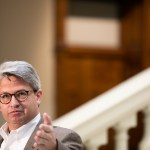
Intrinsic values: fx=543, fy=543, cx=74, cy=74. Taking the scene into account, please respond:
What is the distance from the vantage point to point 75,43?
5.24 meters

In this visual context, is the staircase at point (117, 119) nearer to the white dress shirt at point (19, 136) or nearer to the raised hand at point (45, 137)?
the white dress shirt at point (19, 136)

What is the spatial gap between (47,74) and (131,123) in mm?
3105

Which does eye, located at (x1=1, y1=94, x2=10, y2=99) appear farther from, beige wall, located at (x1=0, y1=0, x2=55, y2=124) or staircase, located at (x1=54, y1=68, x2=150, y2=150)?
beige wall, located at (x1=0, y1=0, x2=55, y2=124)

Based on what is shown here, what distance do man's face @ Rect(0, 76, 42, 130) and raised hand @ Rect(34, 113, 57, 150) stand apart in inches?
5.6

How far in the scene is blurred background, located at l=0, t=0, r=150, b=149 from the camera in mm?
4996

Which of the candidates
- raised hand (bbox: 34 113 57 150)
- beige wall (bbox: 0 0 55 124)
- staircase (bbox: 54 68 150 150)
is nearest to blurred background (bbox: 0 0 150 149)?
beige wall (bbox: 0 0 55 124)

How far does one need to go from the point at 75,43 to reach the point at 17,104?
3699 mm

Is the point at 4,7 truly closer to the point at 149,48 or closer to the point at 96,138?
the point at 149,48

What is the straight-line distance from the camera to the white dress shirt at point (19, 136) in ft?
5.38

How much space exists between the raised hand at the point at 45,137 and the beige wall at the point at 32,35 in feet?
11.4

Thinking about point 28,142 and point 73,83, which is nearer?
point 28,142

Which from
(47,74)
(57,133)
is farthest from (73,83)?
(57,133)

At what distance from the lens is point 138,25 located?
17.3ft

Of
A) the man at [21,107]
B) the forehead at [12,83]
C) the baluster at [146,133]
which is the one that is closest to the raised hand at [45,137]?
the man at [21,107]
